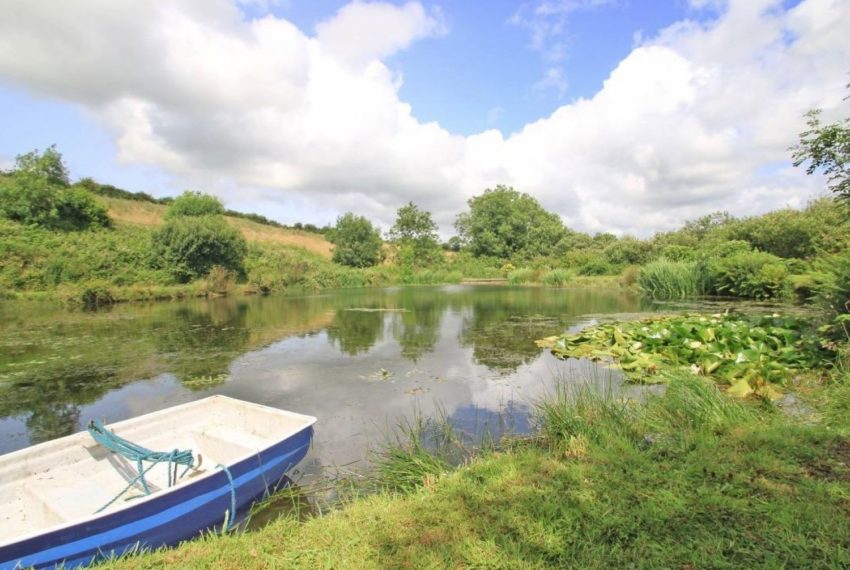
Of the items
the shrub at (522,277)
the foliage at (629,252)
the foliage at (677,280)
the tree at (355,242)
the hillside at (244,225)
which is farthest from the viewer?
the tree at (355,242)

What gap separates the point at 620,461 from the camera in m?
3.76

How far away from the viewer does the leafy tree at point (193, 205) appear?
132ft

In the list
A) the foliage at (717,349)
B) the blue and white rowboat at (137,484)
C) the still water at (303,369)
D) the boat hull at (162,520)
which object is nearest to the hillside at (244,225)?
the still water at (303,369)

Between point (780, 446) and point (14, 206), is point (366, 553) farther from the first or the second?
point (14, 206)

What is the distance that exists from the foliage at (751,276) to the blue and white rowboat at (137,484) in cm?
2094

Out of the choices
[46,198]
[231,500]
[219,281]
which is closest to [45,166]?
[46,198]

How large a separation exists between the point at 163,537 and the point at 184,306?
22.3 metres

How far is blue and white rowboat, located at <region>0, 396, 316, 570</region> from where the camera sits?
2.94 meters

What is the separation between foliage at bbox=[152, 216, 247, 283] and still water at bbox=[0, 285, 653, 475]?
510 inches

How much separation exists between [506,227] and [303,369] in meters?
47.6

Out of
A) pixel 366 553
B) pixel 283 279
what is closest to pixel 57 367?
pixel 366 553

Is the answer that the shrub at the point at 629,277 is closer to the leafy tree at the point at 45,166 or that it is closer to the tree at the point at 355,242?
the tree at the point at 355,242

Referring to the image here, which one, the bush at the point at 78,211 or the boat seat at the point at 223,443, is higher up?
the bush at the point at 78,211

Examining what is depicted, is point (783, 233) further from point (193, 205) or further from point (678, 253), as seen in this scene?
point (193, 205)
